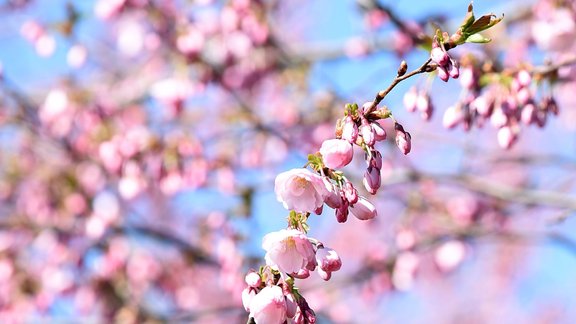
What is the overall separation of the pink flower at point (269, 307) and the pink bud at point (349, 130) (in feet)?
0.98

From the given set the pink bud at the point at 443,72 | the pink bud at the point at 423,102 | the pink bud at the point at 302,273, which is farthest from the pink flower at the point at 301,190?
the pink bud at the point at 423,102

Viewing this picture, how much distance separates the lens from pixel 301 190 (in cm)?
138

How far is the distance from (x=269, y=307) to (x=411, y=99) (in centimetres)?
93

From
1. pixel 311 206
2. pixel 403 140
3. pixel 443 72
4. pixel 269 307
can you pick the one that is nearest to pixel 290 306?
pixel 269 307

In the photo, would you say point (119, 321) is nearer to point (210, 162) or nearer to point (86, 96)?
point (210, 162)

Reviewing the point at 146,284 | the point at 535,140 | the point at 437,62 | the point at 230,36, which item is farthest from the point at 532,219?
the point at 437,62

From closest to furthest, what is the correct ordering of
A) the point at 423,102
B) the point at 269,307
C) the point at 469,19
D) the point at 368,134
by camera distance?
the point at 269,307 → the point at 368,134 → the point at 469,19 → the point at 423,102

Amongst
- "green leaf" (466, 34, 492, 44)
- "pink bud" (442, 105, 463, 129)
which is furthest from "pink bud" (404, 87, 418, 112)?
"green leaf" (466, 34, 492, 44)

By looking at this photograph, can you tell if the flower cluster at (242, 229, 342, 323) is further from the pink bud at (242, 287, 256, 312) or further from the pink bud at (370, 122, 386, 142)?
the pink bud at (370, 122, 386, 142)

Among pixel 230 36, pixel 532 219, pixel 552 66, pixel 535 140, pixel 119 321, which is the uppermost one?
pixel 535 140

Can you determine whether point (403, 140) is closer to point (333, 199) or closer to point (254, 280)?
point (333, 199)

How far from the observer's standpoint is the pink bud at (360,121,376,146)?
4.62 ft

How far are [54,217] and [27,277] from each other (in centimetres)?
44

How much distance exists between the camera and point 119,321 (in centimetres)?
400
